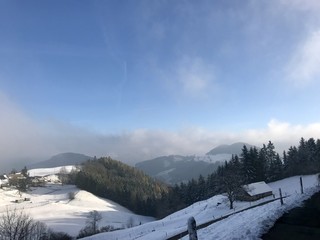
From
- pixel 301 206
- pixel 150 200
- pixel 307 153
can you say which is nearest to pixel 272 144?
pixel 307 153

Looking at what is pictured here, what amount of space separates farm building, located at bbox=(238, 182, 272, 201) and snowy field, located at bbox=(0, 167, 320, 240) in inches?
105

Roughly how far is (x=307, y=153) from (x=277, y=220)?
112652 millimetres

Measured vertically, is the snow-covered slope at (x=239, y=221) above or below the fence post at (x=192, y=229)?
below

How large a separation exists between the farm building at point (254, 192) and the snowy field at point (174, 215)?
2.66 meters

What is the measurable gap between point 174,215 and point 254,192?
23.0 meters

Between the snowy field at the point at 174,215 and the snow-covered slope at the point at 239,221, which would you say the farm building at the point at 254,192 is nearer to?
the snowy field at the point at 174,215

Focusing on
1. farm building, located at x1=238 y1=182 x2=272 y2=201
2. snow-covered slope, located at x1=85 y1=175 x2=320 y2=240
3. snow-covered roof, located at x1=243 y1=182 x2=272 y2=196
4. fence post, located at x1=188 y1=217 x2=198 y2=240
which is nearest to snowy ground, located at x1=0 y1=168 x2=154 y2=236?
snow-covered slope, located at x1=85 y1=175 x2=320 y2=240

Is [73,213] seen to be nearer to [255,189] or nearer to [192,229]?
[255,189]

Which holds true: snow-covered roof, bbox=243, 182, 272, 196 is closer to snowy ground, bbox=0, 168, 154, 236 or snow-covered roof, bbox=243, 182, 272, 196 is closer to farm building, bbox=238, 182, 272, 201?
farm building, bbox=238, 182, 272, 201

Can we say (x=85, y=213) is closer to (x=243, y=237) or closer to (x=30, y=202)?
(x=30, y=202)

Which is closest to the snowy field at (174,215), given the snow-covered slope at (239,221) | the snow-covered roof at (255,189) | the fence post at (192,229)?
the snow-covered slope at (239,221)

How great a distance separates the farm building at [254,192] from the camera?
298 feet

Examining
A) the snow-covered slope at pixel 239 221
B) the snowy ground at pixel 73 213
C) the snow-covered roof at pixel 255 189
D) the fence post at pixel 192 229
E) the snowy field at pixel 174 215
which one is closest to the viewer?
the fence post at pixel 192 229

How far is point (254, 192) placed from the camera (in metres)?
94.4
